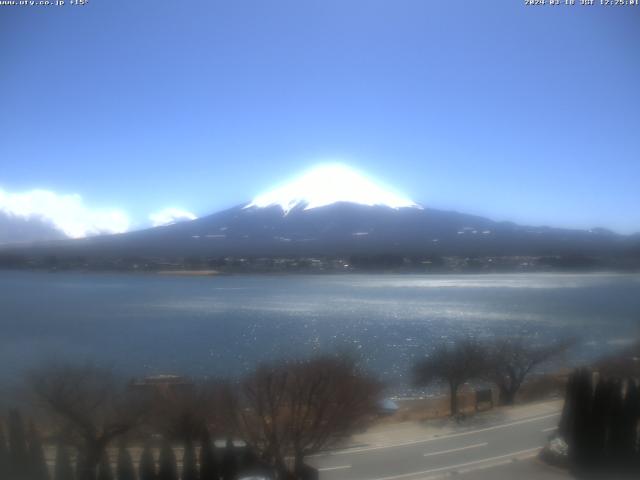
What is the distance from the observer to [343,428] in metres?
3.01

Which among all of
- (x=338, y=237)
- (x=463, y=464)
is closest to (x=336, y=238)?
(x=338, y=237)

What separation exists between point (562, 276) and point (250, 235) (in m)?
3.00

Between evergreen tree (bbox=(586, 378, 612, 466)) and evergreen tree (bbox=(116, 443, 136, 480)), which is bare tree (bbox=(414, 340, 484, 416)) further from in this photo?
evergreen tree (bbox=(116, 443, 136, 480))

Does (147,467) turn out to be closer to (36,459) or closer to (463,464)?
(36,459)

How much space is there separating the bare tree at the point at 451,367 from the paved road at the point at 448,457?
0.54 metres

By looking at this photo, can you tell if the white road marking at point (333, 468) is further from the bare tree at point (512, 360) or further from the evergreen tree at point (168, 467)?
the bare tree at point (512, 360)

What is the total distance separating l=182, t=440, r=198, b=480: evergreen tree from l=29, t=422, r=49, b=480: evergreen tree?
2.35 feet

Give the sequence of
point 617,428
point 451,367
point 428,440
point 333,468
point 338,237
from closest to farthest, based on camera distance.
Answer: point 333,468
point 428,440
point 617,428
point 451,367
point 338,237

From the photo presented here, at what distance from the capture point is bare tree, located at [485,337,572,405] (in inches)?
149

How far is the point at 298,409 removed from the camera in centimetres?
296

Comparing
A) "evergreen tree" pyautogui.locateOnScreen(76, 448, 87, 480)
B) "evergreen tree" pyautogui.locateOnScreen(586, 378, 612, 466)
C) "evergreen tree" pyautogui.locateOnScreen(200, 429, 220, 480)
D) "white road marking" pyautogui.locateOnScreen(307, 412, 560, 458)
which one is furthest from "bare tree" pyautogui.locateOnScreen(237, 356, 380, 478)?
"evergreen tree" pyautogui.locateOnScreen(586, 378, 612, 466)

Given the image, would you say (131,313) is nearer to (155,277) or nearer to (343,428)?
(155,277)

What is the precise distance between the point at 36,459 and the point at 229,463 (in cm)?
102

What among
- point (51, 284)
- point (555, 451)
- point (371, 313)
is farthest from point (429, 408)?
point (51, 284)
